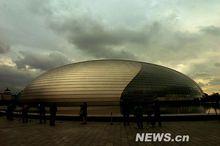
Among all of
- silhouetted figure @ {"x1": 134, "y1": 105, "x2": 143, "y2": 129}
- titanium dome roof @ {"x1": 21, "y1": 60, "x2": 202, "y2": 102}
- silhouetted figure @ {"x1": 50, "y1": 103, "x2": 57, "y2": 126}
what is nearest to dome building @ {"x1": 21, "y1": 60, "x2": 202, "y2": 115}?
titanium dome roof @ {"x1": 21, "y1": 60, "x2": 202, "y2": 102}

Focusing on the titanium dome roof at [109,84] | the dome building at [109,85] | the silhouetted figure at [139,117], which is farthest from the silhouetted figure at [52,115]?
the titanium dome roof at [109,84]

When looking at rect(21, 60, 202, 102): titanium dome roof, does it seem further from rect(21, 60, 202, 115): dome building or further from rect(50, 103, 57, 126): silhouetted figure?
rect(50, 103, 57, 126): silhouetted figure

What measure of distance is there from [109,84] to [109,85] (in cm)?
23

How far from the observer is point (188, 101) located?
175 feet

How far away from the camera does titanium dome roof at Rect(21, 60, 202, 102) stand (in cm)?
4619

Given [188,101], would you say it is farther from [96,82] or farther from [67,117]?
[67,117]

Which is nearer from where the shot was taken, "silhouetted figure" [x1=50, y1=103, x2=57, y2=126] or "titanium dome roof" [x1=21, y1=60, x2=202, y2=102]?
"silhouetted figure" [x1=50, y1=103, x2=57, y2=126]

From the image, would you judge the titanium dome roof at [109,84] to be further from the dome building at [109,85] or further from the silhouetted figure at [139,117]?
the silhouetted figure at [139,117]

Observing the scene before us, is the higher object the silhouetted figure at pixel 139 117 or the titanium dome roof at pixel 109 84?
the titanium dome roof at pixel 109 84

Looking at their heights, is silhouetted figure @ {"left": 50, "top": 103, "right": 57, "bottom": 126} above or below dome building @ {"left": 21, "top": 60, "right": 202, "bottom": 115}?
below

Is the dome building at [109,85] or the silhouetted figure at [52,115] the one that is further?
the dome building at [109,85]

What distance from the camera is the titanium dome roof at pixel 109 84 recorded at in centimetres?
4619

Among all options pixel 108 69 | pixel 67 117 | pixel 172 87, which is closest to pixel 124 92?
pixel 108 69

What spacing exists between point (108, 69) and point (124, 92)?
7.77 metres
